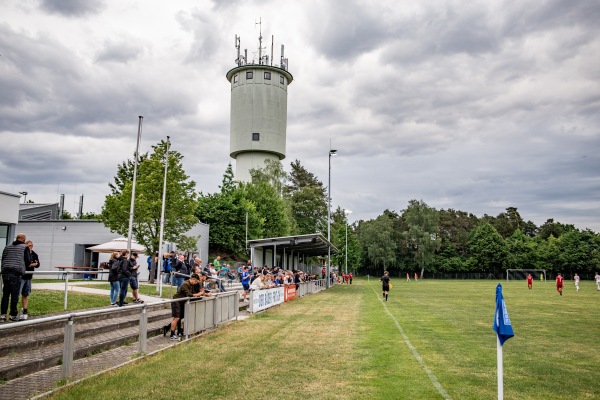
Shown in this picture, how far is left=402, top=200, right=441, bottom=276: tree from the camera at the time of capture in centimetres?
9775

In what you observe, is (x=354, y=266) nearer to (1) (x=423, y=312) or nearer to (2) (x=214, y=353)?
(1) (x=423, y=312)

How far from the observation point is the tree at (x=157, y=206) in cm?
3058

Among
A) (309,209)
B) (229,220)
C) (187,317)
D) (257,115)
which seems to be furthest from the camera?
(309,209)

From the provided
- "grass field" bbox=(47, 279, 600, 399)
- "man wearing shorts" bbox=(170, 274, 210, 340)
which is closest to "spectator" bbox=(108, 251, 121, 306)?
"man wearing shorts" bbox=(170, 274, 210, 340)

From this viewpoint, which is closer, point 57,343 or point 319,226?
point 57,343

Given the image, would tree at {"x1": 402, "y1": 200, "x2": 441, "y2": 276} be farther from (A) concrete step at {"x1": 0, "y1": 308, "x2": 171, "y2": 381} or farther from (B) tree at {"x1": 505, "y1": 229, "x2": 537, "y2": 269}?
(A) concrete step at {"x1": 0, "y1": 308, "x2": 171, "y2": 381}

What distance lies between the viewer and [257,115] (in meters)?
65.1

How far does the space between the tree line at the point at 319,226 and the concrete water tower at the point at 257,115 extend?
2.54 metres

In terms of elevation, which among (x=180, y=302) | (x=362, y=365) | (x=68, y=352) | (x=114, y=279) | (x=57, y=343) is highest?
(x=114, y=279)

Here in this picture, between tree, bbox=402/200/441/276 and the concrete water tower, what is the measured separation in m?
40.3

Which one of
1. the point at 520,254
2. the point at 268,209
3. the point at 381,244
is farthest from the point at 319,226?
the point at 520,254

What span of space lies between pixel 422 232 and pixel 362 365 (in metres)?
91.4

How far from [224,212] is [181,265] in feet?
116

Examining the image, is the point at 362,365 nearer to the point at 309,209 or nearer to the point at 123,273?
the point at 123,273
